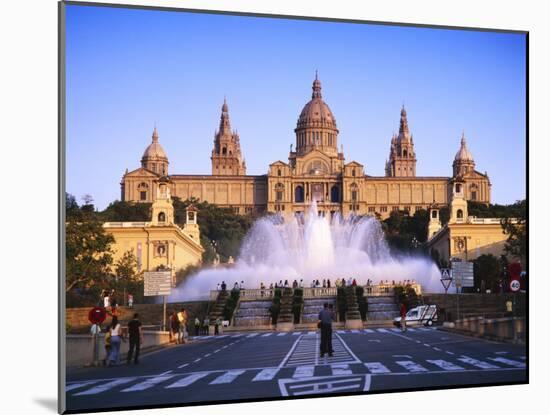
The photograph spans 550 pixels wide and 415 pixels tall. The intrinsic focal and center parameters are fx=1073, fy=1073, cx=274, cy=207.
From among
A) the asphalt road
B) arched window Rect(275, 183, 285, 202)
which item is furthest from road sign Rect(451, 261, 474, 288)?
arched window Rect(275, 183, 285, 202)

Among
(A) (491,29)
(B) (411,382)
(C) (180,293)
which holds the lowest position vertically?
(B) (411,382)

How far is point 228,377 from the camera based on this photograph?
18859 millimetres

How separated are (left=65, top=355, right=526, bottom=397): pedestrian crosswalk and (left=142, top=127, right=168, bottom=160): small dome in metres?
4.23

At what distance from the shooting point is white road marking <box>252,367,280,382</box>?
62.1ft

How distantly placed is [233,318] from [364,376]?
5.58 metres

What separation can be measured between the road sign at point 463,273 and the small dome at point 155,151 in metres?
6.64

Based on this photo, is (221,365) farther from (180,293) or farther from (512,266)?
(512,266)

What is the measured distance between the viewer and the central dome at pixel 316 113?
70.3 feet

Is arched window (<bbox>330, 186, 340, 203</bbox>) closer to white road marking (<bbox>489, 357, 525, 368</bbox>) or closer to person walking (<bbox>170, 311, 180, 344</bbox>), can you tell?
person walking (<bbox>170, 311, 180, 344</bbox>)

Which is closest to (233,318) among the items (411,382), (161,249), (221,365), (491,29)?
(161,249)

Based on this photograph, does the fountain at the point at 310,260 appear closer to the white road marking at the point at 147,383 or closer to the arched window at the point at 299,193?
the white road marking at the point at 147,383

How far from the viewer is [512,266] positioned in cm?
2155

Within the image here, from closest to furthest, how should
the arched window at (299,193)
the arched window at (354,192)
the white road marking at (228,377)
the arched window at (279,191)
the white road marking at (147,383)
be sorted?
the white road marking at (147,383)
the white road marking at (228,377)
the arched window at (354,192)
the arched window at (279,191)
the arched window at (299,193)

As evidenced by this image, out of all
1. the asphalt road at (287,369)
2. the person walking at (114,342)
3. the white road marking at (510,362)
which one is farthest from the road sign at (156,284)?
the white road marking at (510,362)
